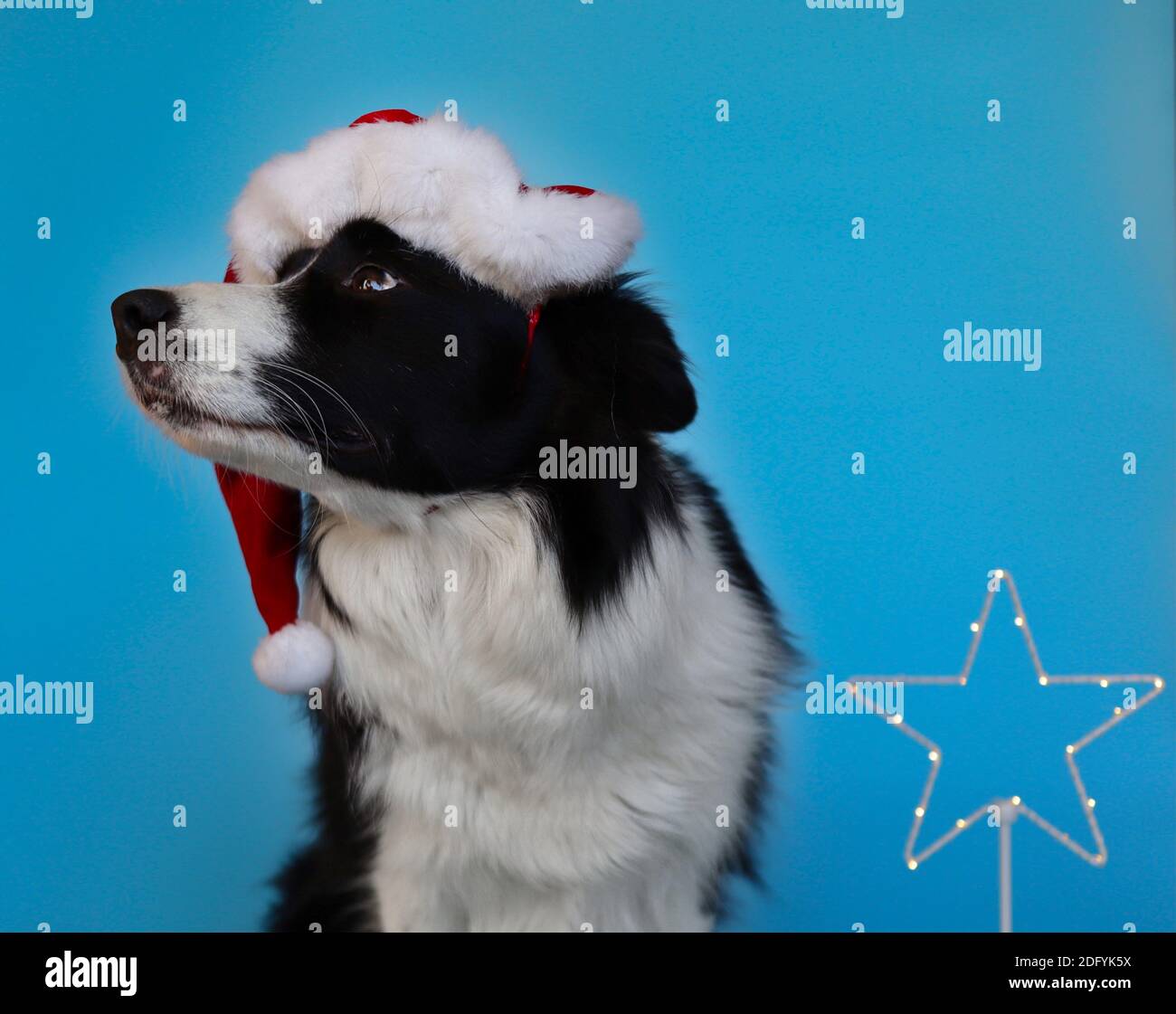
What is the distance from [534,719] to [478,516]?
1.15 ft

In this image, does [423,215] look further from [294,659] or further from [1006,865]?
[1006,865]

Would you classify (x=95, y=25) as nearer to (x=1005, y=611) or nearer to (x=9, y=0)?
(x=9, y=0)

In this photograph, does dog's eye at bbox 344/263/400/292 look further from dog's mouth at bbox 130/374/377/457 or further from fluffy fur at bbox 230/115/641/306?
dog's mouth at bbox 130/374/377/457

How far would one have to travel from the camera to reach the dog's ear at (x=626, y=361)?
2.15 meters

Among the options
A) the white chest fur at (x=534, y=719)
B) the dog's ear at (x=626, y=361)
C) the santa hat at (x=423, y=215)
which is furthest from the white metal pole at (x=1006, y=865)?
the santa hat at (x=423, y=215)

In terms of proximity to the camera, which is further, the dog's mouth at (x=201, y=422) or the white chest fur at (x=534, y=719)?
the white chest fur at (x=534, y=719)

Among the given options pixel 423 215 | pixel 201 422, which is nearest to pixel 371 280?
pixel 423 215

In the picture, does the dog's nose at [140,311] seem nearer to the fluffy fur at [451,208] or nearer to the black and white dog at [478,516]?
the black and white dog at [478,516]

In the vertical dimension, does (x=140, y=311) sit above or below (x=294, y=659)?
above

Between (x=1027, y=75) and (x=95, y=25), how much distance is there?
Answer: 2.16 metres

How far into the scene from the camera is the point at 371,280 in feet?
6.80

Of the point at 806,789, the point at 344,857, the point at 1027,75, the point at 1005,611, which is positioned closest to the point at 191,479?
the point at 344,857

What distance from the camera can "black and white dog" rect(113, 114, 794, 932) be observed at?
6.69ft

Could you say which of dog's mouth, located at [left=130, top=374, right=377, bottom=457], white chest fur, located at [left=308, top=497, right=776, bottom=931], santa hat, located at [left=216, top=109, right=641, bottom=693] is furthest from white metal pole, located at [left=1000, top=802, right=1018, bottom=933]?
dog's mouth, located at [left=130, top=374, right=377, bottom=457]
